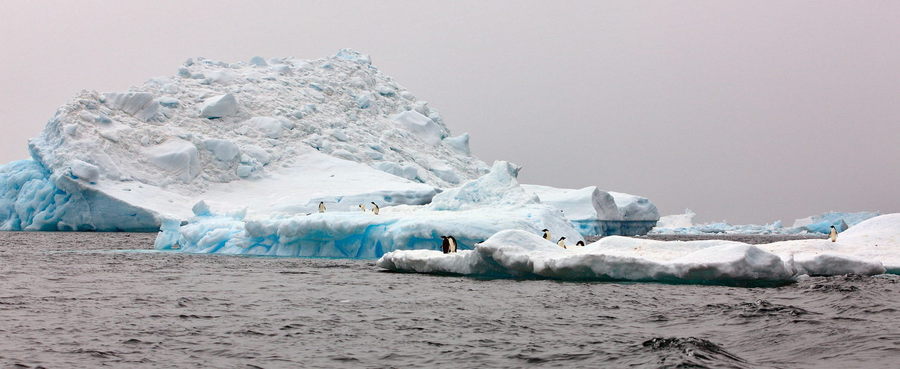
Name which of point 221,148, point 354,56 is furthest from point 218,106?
point 354,56

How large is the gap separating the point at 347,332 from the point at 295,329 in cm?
69

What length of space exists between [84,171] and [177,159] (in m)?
8.24

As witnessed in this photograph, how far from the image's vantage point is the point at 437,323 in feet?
35.7

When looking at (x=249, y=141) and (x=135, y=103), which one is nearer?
(x=135, y=103)

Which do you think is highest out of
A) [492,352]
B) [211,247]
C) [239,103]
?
[239,103]

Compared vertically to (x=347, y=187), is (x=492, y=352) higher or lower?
lower

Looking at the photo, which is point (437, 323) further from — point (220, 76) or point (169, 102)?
point (220, 76)

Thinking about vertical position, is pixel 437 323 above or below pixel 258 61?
below

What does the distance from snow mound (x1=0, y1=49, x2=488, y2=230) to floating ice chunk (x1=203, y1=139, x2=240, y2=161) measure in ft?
0.23

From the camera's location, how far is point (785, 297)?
13.2 m

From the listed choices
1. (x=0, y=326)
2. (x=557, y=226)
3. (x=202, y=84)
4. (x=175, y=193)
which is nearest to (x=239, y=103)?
(x=202, y=84)

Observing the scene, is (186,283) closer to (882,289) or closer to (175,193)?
(882,289)

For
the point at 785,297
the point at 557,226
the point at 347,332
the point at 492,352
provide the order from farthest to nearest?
the point at 557,226, the point at 785,297, the point at 347,332, the point at 492,352

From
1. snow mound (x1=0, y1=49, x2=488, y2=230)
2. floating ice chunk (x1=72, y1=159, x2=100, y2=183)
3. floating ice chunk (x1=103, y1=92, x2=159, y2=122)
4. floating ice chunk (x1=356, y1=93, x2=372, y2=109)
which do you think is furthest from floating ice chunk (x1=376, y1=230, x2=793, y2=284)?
floating ice chunk (x1=356, y1=93, x2=372, y2=109)
